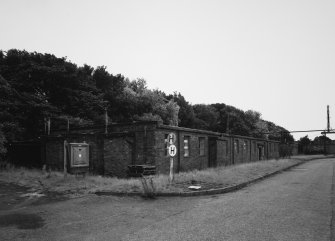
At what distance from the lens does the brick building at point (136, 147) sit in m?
18.5

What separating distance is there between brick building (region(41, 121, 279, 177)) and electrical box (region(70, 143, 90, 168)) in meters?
0.51

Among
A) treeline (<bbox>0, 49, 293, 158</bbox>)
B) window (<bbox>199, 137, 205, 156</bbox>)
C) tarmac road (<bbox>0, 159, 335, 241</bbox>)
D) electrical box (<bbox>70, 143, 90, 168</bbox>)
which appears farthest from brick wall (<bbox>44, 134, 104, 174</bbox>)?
tarmac road (<bbox>0, 159, 335, 241</bbox>)

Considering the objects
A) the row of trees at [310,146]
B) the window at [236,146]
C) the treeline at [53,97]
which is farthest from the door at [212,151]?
the row of trees at [310,146]

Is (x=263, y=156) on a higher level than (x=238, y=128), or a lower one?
lower

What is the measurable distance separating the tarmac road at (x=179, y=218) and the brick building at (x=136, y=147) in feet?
26.2

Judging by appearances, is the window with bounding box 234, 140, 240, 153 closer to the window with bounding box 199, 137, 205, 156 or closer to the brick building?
the brick building

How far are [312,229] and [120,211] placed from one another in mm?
5223

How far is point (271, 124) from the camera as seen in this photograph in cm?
9306

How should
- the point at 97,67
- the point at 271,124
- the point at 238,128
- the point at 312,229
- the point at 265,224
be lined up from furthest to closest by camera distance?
the point at 271,124 < the point at 238,128 < the point at 97,67 < the point at 265,224 < the point at 312,229

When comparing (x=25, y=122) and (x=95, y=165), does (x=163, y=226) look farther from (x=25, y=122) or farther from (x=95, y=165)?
(x=25, y=122)

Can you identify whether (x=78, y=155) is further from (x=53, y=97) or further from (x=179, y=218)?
(x=53, y=97)

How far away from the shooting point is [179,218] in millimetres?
7395

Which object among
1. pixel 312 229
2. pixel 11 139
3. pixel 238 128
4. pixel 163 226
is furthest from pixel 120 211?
pixel 238 128

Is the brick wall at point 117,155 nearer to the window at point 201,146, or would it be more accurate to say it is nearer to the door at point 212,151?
the window at point 201,146
